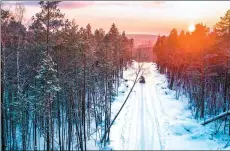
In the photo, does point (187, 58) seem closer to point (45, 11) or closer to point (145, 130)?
point (145, 130)

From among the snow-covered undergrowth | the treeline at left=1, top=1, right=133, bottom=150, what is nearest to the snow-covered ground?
the snow-covered undergrowth

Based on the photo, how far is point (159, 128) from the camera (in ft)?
121

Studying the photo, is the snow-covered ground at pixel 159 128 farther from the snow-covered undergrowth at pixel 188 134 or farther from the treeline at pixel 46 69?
the treeline at pixel 46 69

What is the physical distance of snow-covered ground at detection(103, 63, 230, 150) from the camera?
31.2m

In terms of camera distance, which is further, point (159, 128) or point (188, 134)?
point (159, 128)

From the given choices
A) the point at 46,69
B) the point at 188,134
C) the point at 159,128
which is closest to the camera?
the point at 46,69

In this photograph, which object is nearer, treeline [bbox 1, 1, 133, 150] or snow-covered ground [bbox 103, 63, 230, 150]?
treeline [bbox 1, 1, 133, 150]

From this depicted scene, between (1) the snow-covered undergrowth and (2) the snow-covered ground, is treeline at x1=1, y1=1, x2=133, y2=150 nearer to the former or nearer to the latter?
(2) the snow-covered ground

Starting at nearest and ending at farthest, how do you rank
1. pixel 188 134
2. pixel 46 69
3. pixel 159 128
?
pixel 46 69 → pixel 188 134 → pixel 159 128

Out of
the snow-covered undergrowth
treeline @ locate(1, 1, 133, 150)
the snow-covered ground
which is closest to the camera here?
treeline @ locate(1, 1, 133, 150)

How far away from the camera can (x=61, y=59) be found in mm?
31609

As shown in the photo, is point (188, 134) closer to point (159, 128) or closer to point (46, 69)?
point (159, 128)

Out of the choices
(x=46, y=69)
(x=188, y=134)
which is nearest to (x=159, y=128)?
(x=188, y=134)

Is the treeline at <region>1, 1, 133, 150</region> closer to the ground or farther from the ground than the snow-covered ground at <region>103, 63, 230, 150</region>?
farther from the ground
